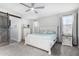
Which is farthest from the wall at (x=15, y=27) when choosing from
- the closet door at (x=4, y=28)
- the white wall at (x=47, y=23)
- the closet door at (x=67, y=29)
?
the closet door at (x=67, y=29)

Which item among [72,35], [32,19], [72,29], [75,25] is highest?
[32,19]

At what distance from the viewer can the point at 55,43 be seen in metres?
2.23

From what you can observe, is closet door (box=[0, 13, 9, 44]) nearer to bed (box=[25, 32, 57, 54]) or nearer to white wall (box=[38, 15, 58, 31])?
bed (box=[25, 32, 57, 54])

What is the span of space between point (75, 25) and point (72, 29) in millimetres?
194

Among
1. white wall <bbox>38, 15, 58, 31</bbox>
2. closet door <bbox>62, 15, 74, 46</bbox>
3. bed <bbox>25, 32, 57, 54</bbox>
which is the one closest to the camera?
white wall <bbox>38, 15, 58, 31</bbox>

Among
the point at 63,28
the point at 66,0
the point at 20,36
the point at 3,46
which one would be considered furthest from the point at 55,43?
the point at 3,46

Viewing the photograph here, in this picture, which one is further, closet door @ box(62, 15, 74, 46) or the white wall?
closet door @ box(62, 15, 74, 46)

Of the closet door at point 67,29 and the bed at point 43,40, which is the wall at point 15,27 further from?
the closet door at point 67,29

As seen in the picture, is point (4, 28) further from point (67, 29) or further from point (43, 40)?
point (67, 29)

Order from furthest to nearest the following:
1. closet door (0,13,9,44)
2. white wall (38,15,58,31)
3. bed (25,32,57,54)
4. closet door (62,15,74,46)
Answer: closet door (62,15,74,46) → bed (25,32,57,54) → white wall (38,15,58,31) → closet door (0,13,9,44)

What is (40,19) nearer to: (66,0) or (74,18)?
(66,0)

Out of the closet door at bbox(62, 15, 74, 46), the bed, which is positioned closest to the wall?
the bed

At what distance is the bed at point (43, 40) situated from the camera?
1.77 metres

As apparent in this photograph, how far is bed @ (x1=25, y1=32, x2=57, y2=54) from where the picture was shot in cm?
177
